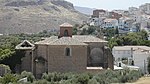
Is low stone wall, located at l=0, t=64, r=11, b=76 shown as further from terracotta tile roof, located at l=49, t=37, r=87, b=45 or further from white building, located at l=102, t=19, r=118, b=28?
white building, located at l=102, t=19, r=118, b=28

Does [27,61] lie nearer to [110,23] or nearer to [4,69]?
[4,69]

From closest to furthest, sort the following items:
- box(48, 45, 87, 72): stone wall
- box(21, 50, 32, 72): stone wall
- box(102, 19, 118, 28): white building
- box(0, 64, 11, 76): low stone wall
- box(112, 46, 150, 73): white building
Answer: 1. box(48, 45, 87, 72): stone wall
2. box(0, 64, 11, 76): low stone wall
3. box(21, 50, 32, 72): stone wall
4. box(112, 46, 150, 73): white building
5. box(102, 19, 118, 28): white building

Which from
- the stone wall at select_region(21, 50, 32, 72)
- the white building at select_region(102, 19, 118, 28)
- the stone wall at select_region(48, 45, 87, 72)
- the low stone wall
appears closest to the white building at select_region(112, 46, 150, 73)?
the stone wall at select_region(48, 45, 87, 72)

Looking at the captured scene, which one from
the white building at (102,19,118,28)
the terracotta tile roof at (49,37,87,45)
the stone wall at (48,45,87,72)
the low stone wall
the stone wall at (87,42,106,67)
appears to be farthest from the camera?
the white building at (102,19,118,28)

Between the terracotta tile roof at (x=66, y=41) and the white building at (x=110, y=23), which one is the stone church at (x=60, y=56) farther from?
the white building at (x=110, y=23)

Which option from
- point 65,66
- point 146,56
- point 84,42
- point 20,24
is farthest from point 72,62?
point 20,24

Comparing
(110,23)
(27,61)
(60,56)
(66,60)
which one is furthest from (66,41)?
(110,23)

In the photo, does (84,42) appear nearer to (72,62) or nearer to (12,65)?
(72,62)

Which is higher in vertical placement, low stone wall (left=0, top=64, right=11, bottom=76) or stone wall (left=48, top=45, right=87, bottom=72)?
stone wall (left=48, top=45, right=87, bottom=72)

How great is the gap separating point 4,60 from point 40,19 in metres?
126

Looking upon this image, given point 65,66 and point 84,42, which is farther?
point 84,42

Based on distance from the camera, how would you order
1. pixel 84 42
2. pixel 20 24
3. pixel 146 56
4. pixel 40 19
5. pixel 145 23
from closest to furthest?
1. pixel 84 42
2. pixel 146 56
3. pixel 145 23
4. pixel 20 24
5. pixel 40 19

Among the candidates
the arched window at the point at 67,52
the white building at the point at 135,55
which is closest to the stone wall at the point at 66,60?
the arched window at the point at 67,52

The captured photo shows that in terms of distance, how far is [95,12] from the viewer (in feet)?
573
